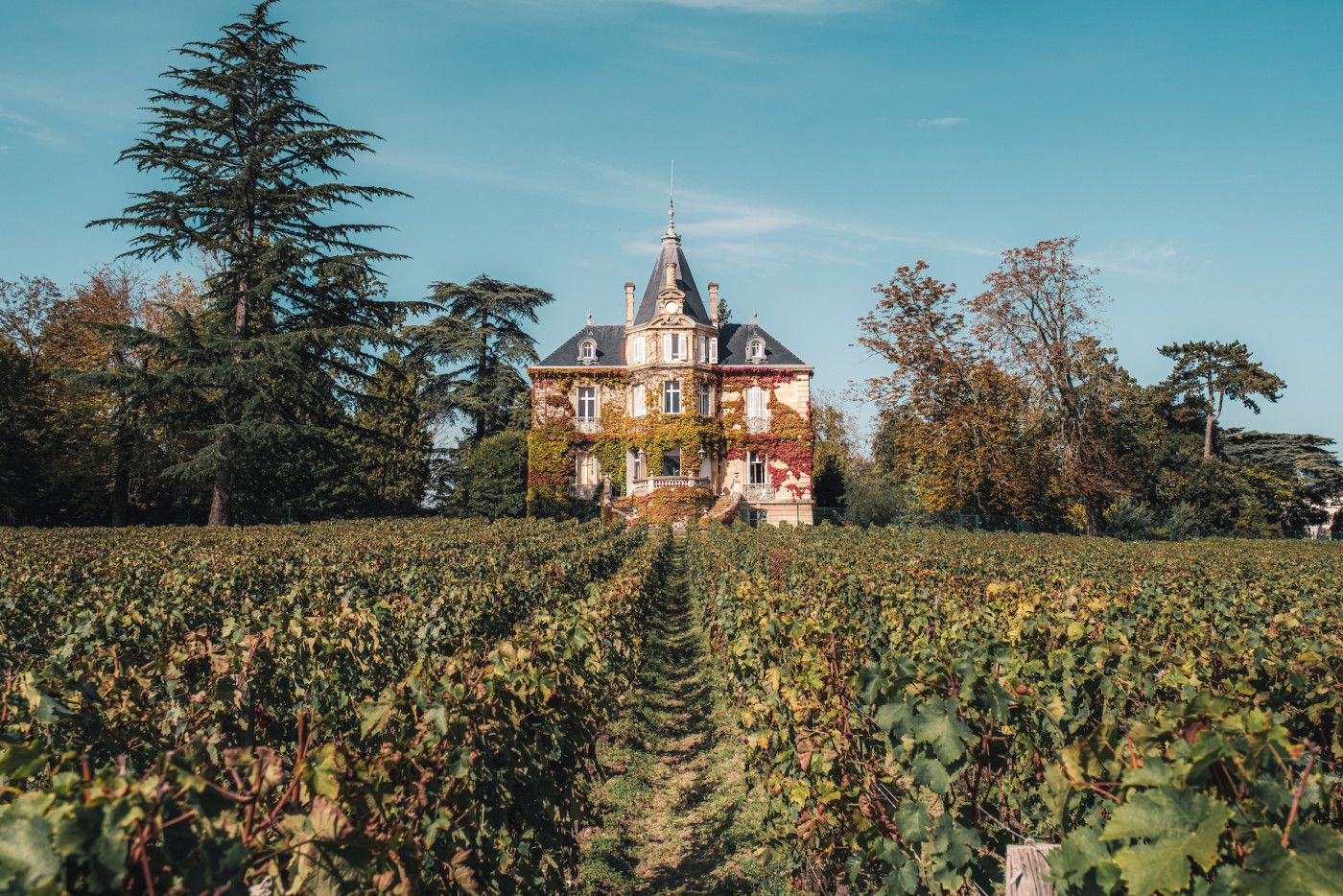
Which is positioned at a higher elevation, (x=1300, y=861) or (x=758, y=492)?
(x=758, y=492)

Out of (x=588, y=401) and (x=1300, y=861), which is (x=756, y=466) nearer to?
(x=588, y=401)

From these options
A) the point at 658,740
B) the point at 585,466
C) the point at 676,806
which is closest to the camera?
the point at 676,806

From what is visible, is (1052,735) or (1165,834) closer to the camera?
→ (1165,834)

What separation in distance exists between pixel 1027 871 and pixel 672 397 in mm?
36077

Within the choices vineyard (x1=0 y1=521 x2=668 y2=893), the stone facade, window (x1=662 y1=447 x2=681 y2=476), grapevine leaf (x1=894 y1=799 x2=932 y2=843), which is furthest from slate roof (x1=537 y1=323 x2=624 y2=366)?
Result: grapevine leaf (x1=894 y1=799 x2=932 y2=843)

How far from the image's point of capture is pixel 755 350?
131 feet

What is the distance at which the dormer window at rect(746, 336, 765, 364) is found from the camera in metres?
39.7

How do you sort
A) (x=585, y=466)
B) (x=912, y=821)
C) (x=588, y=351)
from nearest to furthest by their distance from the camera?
1. (x=912, y=821)
2. (x=585, y=466)
3. (x=588, y=351)

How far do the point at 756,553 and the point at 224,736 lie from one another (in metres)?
11.3

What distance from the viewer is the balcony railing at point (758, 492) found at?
127 feet

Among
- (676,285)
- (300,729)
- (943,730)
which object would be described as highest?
(676,285)

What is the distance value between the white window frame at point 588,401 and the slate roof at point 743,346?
2.93 metres

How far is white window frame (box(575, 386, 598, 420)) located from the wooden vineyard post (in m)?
37.9

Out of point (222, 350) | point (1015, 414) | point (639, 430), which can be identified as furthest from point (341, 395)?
point (1015, 414)
